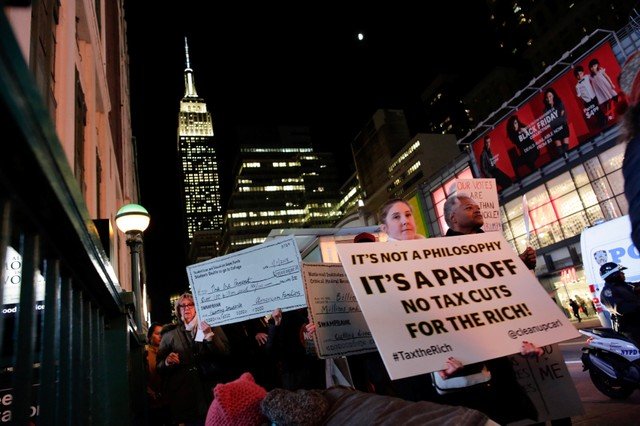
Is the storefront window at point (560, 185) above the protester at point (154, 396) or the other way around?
above

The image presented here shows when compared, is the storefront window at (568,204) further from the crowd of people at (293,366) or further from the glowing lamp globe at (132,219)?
the crowd of people at (293,366)

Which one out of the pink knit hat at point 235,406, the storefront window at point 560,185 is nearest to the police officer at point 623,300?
the pink knit hat at point 235,406

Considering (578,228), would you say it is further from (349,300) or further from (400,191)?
(400,191)

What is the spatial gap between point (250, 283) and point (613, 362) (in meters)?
5.59

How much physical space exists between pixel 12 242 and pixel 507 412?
3.20m

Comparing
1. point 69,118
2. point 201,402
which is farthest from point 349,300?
point 69,118

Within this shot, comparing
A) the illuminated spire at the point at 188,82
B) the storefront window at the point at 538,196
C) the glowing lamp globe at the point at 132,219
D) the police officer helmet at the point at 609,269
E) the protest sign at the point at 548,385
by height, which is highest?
the illuminated spire at the point at 188,82

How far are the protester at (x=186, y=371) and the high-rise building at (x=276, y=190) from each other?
128m

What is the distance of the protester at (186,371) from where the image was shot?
17.9ft

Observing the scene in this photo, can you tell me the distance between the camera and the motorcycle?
6.12 metres

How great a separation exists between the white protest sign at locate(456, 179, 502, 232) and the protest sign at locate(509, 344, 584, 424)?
5.77 ft

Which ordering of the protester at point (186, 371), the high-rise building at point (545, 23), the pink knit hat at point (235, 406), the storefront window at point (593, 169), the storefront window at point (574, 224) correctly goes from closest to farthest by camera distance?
the pink knit hat at point (235, 406), the protester at point (186, 371), the storefront window at point (593, 169), the storefront window at point (574, 224), the high-rise building at point (545, 23)

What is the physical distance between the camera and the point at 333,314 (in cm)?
400

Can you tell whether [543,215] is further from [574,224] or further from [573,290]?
[573,290]
